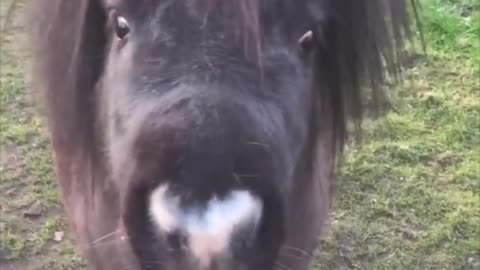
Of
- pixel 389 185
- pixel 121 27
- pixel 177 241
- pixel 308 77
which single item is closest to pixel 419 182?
pixel 389 185

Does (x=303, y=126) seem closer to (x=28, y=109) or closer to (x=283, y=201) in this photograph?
(x=283, y=201)

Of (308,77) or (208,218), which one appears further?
(308,77)

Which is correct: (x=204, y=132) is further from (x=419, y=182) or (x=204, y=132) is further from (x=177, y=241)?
(x=419, y=182)

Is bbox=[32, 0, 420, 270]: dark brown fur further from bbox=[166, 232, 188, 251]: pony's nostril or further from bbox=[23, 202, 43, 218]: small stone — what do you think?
bbox=[23, 202, 43, 218]: small stone

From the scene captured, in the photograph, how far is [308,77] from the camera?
5.79 feet

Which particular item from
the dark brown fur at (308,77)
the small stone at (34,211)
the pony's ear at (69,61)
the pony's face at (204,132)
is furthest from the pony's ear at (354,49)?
the small stone at (34,211)

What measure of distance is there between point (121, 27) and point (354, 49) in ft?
1.76

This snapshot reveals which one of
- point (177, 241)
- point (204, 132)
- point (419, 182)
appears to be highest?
point (204, 132)

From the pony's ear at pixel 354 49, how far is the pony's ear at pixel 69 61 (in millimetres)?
441

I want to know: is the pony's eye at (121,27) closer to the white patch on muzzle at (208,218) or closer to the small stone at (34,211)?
the white patch on muzzle at (208,218)

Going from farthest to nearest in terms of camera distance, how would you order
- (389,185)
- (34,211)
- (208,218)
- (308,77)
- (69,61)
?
1. (389,185)
2. (34,211)
3. (69,61)
4. (308,77)
5. (208,218)

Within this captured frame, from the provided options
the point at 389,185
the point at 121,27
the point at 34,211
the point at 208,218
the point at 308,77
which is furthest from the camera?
the point at 389,185

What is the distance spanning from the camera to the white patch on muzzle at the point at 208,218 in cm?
139

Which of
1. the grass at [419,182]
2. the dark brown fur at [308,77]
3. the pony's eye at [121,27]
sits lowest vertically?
the grass at [419,182]
